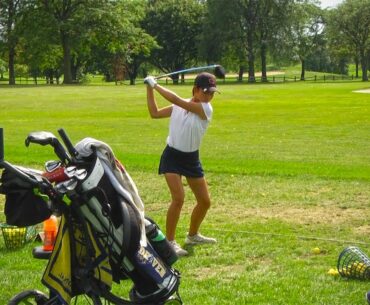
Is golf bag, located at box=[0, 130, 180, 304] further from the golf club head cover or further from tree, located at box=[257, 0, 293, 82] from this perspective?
tree, located at box=[257, 0, 293, 82]

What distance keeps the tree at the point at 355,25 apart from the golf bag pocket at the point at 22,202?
285ft

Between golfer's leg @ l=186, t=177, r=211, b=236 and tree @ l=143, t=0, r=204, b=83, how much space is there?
7956cm

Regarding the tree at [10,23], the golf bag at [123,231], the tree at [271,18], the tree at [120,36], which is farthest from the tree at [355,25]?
the golf bag at [123,231]

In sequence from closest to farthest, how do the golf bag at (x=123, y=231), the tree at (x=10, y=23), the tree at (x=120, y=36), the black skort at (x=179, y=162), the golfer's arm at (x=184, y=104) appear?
the golf bag at (x=123, y=231)
the golfer's arm at (x=184, y=104)
the black skort at (x=179, y=162)
the tree at (x=120, y=36)
the tree at (x=10, y=23)

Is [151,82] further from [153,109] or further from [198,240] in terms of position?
[198,240]

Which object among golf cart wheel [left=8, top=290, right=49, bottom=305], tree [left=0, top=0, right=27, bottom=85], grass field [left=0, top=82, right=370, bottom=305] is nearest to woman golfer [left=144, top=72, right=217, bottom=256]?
grass field [left=0, top=82, right=370, bottom=305]

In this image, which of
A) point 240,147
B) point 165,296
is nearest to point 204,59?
point 240,147

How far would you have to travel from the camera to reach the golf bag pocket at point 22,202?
3693 millimetres

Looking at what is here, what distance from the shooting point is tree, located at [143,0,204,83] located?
86125 mm

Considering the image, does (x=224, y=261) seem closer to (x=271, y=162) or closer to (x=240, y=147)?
(x=271, y=162)

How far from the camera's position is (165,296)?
Answer: 4.12m

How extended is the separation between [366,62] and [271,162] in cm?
8054

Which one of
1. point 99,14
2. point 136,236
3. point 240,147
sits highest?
point 99,14

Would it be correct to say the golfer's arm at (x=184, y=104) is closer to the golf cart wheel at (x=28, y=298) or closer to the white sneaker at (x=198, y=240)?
the white sneaker at (x=198, y=240)
